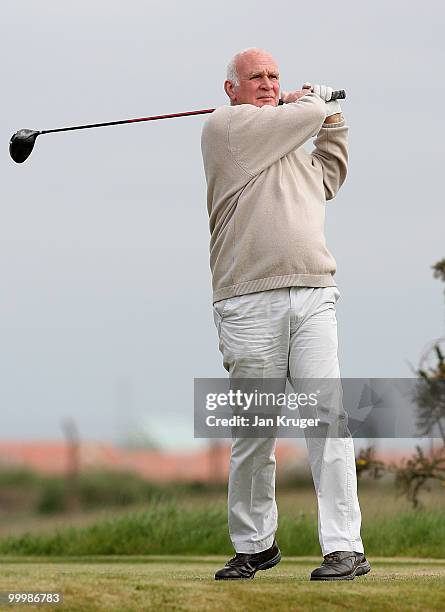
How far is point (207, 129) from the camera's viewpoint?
203 inches

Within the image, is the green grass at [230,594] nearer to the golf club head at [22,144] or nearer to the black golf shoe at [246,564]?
the black golf shoe at [246,564]

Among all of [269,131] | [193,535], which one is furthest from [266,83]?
[193,535]

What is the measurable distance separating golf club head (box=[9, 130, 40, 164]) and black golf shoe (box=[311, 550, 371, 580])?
97.4 inches

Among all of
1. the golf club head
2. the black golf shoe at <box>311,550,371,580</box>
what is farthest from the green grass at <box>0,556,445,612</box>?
the golf club head

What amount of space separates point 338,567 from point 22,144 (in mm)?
2568

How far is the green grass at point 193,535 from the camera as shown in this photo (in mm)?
8844

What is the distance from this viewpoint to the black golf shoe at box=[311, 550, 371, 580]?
4767mm

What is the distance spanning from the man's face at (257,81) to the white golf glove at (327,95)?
15cm

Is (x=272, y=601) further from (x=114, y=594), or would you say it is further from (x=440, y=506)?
(x=440, y=506)

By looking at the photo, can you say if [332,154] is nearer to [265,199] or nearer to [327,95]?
[327,95]

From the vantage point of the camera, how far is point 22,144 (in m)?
5.95

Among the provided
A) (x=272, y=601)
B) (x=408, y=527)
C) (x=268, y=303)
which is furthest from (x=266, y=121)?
(x=408, y=527)

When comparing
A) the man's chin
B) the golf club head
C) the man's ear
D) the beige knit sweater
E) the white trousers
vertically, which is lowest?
the white trousers

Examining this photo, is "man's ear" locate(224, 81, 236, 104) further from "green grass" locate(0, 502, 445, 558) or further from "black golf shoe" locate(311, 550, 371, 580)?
"green grass" locate(0, 502, 445, 558)
